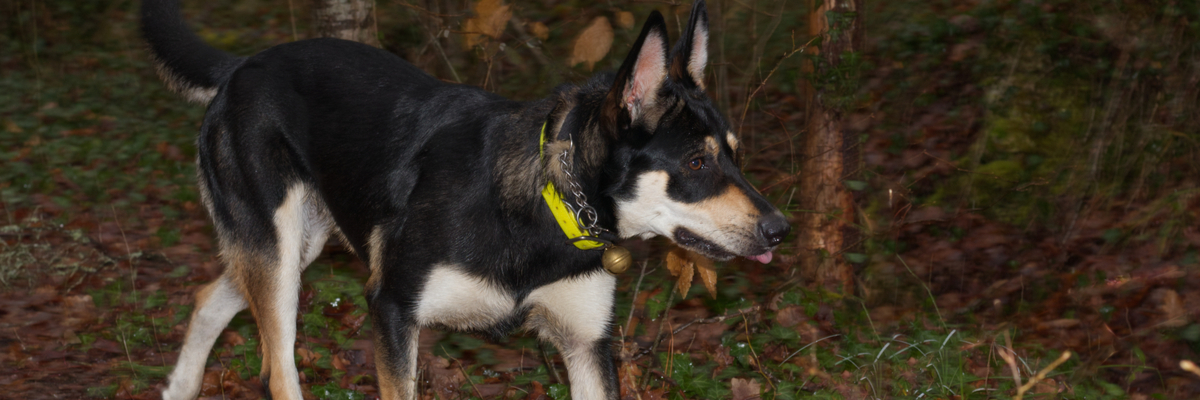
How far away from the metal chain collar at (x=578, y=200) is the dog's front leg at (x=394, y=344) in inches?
28.1

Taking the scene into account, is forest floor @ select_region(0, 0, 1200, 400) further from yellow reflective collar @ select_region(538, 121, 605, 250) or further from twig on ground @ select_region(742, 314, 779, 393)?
yellow reflective collar @ select_region(538, 121, 605, 250)

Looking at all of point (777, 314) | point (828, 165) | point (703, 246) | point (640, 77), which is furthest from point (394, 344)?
point (828, 165)

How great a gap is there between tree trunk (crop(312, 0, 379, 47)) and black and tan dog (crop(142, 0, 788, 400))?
1.39 m

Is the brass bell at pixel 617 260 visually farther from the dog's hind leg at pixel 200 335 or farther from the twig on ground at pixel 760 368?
the dog's hind leg at pixel 200 335

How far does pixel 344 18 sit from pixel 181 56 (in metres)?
1.43

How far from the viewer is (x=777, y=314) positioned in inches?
194

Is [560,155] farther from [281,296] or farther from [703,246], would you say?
[281,296]

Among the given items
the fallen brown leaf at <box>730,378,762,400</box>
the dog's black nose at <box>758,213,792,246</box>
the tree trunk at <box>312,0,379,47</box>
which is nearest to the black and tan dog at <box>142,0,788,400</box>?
the dog's black nose at <box>758,213,792,246</box>

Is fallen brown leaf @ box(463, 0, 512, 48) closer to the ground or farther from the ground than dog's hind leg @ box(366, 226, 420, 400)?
farther from the ground

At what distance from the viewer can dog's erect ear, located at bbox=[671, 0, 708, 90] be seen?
10.5 feet

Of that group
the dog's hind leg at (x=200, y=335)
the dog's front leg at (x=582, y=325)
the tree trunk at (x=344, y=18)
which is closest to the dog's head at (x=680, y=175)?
the dog's front leg at (x=582, y=325)

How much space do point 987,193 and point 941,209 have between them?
34 cm

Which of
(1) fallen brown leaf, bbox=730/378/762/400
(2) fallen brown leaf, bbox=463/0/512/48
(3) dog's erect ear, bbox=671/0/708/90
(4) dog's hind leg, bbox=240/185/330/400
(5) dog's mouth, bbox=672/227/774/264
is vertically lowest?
(1) fallen brown leaf, bbox=730/378/762/400

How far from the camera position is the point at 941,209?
20.9 feet
